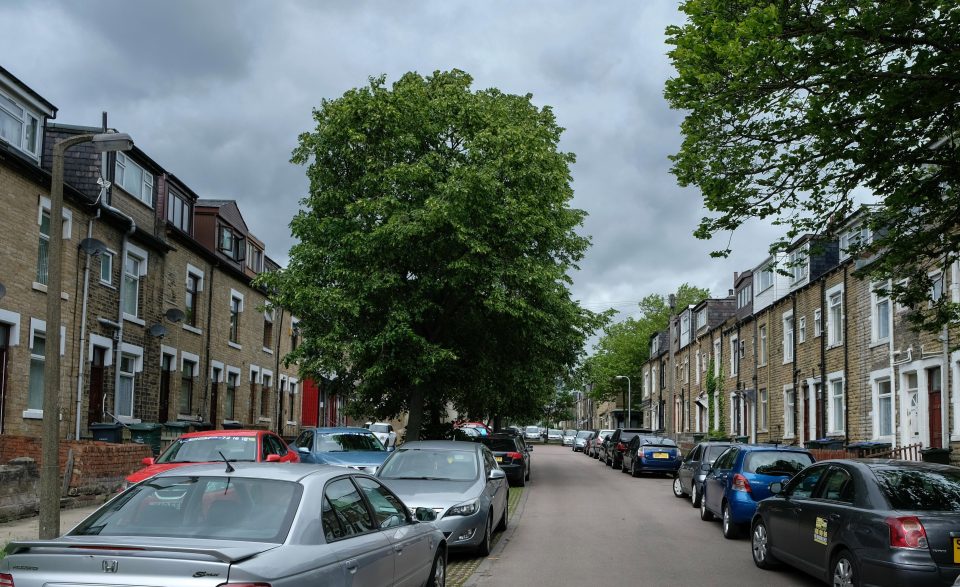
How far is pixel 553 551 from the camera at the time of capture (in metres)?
12.3

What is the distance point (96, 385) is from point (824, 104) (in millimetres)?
18209

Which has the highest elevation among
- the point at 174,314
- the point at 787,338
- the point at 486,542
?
the point at 787,338

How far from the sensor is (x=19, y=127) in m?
18.8

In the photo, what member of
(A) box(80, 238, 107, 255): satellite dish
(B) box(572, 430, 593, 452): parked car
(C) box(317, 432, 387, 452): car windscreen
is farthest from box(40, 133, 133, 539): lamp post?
(B) box(572, 430, 593, 452): parked car

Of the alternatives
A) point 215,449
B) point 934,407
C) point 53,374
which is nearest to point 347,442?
point 215,449

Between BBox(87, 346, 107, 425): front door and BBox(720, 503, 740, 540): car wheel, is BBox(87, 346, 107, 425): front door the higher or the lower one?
the higher one

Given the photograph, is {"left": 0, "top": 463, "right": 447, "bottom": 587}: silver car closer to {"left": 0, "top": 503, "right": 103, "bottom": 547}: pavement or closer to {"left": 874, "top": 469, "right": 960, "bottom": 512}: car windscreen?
{"left": 874, "top": 469, "right": 960, "bottom": 512}: car windscreen

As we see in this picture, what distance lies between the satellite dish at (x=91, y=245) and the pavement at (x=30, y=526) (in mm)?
6879

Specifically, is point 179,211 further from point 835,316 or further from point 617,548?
point 835,316

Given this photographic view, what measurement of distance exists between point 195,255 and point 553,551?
19.3 metres

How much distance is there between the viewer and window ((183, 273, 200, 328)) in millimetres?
27438

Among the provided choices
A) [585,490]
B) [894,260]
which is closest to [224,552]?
[894,260]

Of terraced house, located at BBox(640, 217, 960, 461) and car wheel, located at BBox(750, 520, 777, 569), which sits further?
terraced house, located at BBox(640, 217, 960, 461)

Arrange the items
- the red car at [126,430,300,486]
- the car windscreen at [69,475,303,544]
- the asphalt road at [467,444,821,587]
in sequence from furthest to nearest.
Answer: the red car at [126,430,300,486], the asphalt road at [467,444,821,587], the car windscreen at [69,475,303,544]
